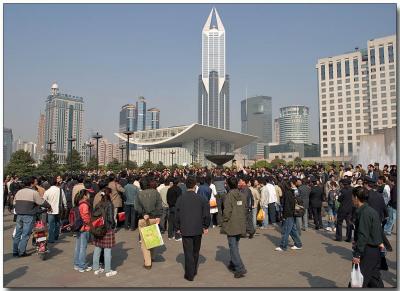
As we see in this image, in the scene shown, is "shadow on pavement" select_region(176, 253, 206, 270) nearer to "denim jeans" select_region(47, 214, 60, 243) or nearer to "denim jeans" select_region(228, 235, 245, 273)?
"denim jeans" select_region(228, 235, 245, 273)

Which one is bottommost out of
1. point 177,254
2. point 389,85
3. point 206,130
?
point 177,254

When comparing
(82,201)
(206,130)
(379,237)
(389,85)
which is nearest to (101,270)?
(82,201)

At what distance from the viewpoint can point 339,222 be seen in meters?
8.59

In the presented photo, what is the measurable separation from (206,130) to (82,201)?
307 ft

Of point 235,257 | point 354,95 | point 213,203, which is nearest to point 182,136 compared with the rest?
point 354,95

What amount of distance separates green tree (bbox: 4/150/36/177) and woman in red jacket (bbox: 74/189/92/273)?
103 ft

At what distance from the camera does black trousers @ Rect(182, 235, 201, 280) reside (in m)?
5.54

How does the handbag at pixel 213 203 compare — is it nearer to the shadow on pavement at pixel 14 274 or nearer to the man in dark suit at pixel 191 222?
the man in dark suit at pixel 191 222

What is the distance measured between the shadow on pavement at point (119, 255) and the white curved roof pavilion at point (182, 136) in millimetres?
84732

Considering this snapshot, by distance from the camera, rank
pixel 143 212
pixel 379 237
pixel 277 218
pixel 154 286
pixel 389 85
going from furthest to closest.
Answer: pixel 389 85 < pixel 277 218 < pixel 143 212 < pixel 154 286 < pixel 379 237

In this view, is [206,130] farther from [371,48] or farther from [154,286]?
[154,286]

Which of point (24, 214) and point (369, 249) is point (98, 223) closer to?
point (24, 214)

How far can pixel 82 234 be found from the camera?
20.2 feet

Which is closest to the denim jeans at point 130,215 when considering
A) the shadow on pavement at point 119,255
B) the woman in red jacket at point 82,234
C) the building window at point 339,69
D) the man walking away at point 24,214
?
the shadow on pavement at point 119,255
